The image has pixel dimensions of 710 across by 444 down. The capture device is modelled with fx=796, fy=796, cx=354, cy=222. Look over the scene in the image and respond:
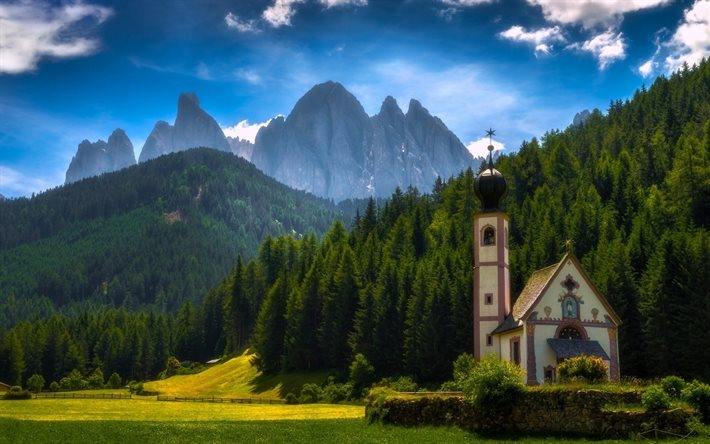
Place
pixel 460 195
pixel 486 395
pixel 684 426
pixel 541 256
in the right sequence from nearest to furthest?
1. pixel 684 426
2. pixel 486 395
3. pixel 541 256
4. pixel 460 195

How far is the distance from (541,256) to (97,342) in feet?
309

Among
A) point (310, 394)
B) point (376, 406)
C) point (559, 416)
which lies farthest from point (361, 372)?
point (559, 416)

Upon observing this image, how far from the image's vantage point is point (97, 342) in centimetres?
14475

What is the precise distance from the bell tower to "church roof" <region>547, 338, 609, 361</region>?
A: 6.27 meters

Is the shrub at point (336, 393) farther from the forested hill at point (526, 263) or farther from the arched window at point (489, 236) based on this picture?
the arched window at point (489, 236)

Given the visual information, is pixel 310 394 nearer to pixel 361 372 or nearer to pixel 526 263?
pixel 361 372

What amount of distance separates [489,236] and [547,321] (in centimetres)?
975

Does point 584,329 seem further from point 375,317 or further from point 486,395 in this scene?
point 375,317

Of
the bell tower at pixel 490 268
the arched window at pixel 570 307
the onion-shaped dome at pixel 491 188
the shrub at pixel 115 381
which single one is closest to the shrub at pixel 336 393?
the bell tower at pixel 490 268

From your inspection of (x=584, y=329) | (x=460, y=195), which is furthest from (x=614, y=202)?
(x=584, y=329)

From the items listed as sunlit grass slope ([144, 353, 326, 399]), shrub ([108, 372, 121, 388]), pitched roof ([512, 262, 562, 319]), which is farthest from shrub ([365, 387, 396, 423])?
shrub ([108, 372, 121, 388])

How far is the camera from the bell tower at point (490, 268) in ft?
201

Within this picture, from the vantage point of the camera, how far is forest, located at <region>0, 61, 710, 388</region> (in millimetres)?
66438

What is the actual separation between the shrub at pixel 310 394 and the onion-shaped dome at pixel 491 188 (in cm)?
2591
